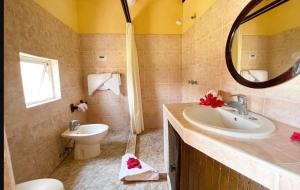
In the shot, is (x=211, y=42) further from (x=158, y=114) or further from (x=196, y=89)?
(x=158, y=114)

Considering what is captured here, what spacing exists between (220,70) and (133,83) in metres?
Answer: 1.60

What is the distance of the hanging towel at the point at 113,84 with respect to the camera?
297cm

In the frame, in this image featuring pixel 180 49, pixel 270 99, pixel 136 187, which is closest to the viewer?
pixel 270 99

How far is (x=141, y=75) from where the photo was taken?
314 centimetres

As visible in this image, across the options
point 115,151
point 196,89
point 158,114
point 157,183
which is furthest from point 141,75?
point 157,183

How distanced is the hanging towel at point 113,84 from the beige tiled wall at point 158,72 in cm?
48

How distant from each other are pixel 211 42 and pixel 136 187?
1.78 m

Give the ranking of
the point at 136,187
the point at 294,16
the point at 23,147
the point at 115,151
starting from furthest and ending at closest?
the point at 115,151 < the point at 136,187 < the point at 23,147 < the point at 294,16

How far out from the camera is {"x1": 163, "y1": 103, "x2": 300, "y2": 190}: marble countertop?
0.49 m

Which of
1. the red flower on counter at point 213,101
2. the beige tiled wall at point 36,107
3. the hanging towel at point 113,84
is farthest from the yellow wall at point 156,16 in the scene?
the red flower on counter at point 213,101

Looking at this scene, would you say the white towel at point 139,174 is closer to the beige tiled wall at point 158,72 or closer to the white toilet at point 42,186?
the white toilet at point 42,186

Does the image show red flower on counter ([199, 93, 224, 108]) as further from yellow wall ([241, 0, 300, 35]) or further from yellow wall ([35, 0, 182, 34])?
yellow wall ([35, 0, 182, 34])

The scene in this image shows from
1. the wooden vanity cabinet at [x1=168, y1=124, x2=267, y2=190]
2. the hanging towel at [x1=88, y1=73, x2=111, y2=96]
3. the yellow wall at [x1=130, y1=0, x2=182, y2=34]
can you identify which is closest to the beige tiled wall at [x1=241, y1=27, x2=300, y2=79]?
the wooden vanity cabinet at [x1=168, y1=124, x2=267, y2=190]

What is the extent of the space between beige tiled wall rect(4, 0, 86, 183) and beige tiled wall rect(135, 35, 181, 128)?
4.38 feet
